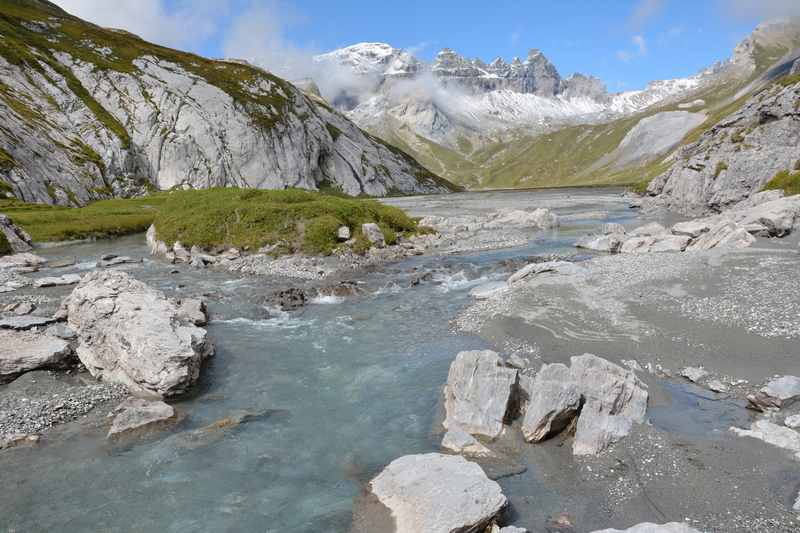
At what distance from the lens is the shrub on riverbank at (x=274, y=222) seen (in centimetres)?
4762

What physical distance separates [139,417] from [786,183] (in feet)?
253

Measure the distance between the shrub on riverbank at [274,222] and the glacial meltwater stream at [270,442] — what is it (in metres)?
18.7

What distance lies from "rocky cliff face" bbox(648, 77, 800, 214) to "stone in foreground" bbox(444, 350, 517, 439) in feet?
239

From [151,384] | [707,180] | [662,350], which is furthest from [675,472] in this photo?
[707,180]

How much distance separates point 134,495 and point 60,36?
17489 centimetres

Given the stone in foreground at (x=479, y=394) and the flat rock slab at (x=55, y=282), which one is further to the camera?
the flat rock slab at (x=55, y=282)

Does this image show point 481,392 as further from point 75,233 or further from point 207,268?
point 75,233

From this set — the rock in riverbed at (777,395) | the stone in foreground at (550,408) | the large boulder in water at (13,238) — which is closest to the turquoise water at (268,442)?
the stone in foreground at (550,408)

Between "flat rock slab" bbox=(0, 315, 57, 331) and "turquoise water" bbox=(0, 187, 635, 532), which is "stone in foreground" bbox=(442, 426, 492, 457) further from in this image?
"flat rock slab" bbox=(0, 315, 57, 331)

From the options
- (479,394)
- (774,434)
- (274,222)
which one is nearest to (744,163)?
(274,222)

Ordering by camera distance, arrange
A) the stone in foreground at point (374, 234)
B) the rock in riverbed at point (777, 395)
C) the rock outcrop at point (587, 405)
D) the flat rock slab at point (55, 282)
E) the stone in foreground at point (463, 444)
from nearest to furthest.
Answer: the rock outcrop at point (587, 405) < the stone in foreground at point (463, 444) < the rock in riverbed at point (777, 395) < the flat rock slab at point (55, 282) < the stone in foreground at point (374, 234)

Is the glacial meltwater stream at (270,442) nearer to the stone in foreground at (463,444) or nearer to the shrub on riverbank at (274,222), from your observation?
the stone in foreground at (463,444)

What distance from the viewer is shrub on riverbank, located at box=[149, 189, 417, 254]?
4762 centimetres

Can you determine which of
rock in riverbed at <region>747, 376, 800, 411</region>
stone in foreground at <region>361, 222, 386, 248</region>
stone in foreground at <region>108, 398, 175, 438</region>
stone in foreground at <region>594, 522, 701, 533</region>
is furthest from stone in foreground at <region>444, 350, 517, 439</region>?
stone in foreground at <region>361, 222, 386, 248</region>
